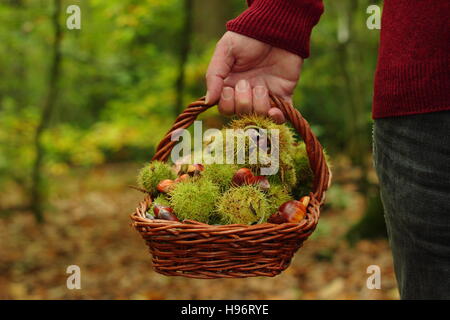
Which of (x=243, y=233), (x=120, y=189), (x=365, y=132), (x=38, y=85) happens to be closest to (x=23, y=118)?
(x=120, y=189)

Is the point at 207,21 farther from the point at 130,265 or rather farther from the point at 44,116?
the point at 130,265

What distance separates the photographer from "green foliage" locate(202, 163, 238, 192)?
191 centimetres

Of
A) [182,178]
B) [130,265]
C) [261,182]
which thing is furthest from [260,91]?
[130,265]

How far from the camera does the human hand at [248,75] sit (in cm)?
180

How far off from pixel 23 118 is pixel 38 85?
7.74 meters

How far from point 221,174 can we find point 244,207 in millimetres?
242

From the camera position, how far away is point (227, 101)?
1.84m

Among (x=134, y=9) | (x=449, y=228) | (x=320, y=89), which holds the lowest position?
(x=449, y=228)

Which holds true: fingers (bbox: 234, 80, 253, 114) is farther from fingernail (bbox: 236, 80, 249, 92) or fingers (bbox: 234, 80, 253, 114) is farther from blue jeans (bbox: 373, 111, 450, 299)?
blue jeans (bbox: 373, 111, 450, 299)

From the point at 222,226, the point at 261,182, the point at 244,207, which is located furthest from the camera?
the point at 261,182

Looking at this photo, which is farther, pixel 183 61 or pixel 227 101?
pixel 183 61

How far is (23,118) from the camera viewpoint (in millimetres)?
7004

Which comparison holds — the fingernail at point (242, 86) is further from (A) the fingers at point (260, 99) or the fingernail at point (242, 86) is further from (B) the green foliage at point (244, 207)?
(B) the green foliage at point (244, 207)
